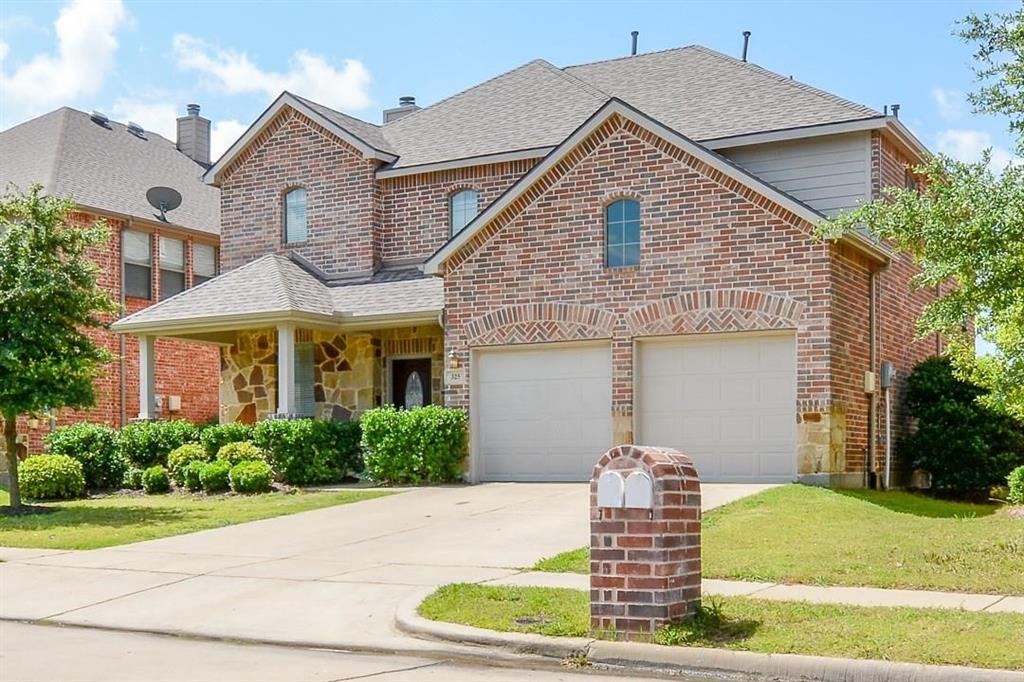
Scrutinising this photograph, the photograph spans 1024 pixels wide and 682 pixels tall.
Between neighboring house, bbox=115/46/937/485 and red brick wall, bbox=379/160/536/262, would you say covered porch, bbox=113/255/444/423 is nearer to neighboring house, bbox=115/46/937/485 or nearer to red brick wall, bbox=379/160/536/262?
neighboring house, bbox=115/46/937/485

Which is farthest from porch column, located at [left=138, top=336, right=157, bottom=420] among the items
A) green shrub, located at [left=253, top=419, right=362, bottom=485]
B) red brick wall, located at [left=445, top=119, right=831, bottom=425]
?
red brick wall, located at [left=445, top=119, right=831, bottom=425]

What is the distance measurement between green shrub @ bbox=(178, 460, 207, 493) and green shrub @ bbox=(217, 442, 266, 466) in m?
0.39

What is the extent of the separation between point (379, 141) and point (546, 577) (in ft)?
55.5

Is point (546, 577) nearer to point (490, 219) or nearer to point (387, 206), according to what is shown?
point (490, 219)

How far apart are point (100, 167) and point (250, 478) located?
46.5ft

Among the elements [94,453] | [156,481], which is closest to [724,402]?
[156,481]

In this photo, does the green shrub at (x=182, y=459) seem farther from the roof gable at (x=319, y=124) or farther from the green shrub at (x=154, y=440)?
the roof gable at (x=319, y=124)

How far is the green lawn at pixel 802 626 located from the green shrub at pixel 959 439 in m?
12.9

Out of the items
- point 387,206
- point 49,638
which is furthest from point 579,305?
point 49,638

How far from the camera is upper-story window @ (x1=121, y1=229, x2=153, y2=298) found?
30.9 m

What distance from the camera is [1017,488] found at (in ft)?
60.6

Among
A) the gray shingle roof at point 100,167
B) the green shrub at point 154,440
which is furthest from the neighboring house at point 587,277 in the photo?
the gray shingle roof at point 100,167

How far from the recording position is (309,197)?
26797mm

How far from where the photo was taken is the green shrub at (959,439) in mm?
21406
